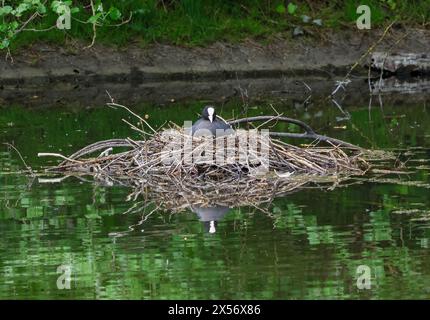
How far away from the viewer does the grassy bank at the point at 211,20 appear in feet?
80.4

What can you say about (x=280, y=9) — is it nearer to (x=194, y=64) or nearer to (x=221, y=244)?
(x=194, y=64)

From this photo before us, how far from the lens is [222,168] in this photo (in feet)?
40.4

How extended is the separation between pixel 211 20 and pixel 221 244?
15.9m

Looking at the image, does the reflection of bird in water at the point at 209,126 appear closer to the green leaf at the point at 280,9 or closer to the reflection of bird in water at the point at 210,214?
the reflection of bird in water at the point at 210,214

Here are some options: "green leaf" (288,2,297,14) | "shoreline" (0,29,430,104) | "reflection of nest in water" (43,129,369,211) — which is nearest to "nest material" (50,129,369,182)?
"reflection of nest in water" (43,129,369,211)

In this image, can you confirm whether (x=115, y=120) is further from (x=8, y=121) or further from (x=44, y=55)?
(x=44, y=55)

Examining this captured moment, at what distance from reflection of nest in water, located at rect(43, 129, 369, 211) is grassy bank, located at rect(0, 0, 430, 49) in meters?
11.6

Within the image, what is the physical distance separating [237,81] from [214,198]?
1210 cm

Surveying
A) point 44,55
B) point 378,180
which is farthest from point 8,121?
point 378,180

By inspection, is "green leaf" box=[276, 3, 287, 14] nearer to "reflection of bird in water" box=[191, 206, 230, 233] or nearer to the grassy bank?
the grassy bank

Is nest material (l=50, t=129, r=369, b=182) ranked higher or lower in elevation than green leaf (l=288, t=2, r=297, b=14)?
lower

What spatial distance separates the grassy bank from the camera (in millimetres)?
24516

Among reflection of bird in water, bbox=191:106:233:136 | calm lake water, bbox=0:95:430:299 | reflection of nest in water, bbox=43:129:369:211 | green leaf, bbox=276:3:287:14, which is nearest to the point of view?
calm lake water, bbox=0:95:430:299

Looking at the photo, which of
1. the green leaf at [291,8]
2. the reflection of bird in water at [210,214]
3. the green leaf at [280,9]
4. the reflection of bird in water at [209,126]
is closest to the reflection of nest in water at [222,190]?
the reflection of bird in water at [210,214]
